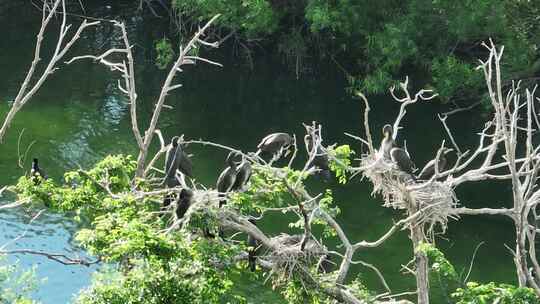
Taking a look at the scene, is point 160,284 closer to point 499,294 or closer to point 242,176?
point 242,176

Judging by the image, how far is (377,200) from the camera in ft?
72.3

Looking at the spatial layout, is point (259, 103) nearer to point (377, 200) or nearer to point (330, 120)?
point (330, 120)

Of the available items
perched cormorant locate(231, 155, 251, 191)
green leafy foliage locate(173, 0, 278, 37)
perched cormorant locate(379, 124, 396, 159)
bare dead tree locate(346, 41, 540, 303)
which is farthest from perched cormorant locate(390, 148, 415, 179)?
green leafy foliage locate(173, 0, 278, 37)

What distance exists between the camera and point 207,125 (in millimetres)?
26234

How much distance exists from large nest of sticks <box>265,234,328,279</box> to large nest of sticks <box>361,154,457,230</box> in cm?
124

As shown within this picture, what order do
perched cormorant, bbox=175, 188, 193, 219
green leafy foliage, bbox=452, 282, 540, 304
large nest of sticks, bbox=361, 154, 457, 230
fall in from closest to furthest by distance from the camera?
green leafy foliage, bbox=452, 282, 540, 304, perched cormorant, bbox=175, 188, 193, 219, large nest of sticks, bbox=361, 154, 457, 230

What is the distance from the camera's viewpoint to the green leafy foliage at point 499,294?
10.4 metres

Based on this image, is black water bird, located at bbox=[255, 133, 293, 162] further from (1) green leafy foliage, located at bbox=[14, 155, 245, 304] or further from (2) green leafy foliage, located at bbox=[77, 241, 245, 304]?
(2) green leafy foliage, located at bbox=[77, 241, 245, 304]

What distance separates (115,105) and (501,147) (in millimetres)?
10405

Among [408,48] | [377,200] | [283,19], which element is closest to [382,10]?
[408,48]

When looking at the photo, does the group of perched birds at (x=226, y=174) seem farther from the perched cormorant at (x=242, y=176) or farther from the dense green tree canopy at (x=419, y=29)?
the dense green tree canopy at (x=419, y=29)

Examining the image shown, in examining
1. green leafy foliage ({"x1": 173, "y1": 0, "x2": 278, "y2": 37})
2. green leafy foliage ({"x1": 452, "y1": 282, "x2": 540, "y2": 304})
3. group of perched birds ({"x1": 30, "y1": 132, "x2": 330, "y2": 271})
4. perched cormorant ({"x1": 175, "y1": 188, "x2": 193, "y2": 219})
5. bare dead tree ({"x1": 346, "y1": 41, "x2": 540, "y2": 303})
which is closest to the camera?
green leafy foliage ({"x1": 452, "y1": 282, "x2": 540, "y2": 304})

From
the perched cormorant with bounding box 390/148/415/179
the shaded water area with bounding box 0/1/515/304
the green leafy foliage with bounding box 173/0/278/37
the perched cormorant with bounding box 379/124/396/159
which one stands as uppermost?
the perched cormorant with bounding box 379/124/396/159

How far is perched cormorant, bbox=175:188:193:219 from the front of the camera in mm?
10623
